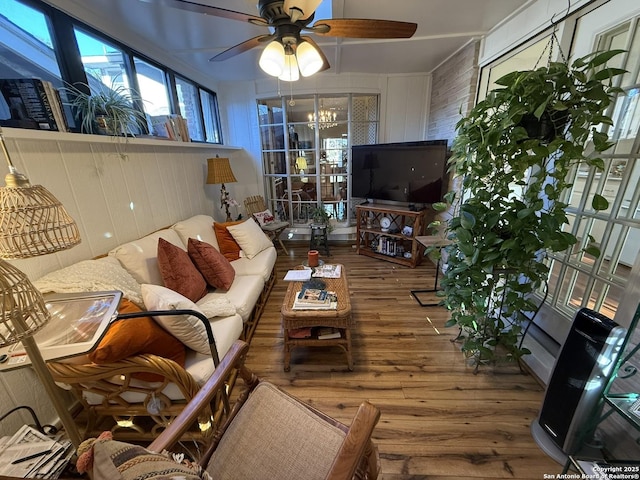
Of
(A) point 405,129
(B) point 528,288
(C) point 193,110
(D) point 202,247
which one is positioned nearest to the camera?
(B) point 528,288

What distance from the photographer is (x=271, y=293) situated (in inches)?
108

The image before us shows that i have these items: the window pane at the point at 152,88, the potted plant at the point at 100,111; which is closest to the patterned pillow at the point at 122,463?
the potted plant at the point at 100,111

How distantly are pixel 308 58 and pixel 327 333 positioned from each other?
67.6 inches

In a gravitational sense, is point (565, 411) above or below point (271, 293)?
above

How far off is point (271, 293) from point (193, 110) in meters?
2.58

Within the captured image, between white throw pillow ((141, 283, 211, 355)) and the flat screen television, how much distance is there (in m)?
2.88

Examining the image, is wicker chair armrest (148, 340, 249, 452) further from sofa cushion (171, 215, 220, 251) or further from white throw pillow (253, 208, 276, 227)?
white throw pillow (253, 208, 276, 227)

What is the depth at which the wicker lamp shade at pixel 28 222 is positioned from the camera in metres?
0.85

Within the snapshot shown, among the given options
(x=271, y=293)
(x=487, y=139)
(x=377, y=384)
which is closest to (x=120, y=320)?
(x=377, y=384)

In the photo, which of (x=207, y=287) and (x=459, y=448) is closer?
(x=459, y=448)

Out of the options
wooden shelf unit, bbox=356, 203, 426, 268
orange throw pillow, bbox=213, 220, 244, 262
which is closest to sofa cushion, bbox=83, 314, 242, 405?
orange throw pillow, bbox=213, 220, 244, 262

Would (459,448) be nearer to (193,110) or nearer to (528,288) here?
(528,288)

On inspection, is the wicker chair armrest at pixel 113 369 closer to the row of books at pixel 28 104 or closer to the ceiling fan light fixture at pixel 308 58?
the row of books at pixel 28 104

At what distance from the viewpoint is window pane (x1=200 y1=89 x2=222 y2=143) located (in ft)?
11.8
